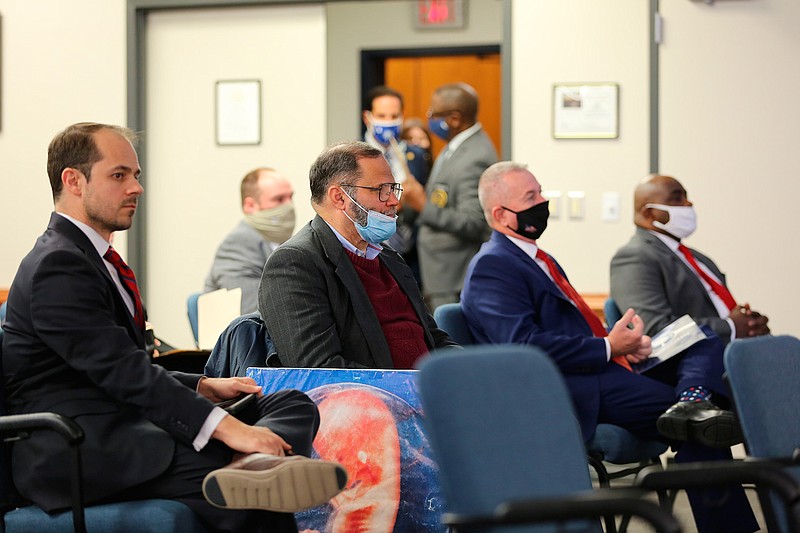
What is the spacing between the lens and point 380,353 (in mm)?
3375

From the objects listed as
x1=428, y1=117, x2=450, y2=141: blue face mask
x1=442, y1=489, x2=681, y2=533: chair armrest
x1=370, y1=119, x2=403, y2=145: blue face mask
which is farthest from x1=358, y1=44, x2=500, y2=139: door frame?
x1=442, y1=489, x2=681, y2=533: chair armrest

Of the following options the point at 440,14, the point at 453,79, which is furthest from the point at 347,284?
the point at 453,79

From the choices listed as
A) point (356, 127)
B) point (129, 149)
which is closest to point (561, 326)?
point (129, 149)

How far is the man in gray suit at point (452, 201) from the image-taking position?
6.18 m

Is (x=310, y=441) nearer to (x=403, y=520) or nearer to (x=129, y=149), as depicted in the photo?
(x=403, y=520)

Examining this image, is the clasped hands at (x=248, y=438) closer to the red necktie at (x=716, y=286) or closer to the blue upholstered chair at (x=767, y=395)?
the blue upholstered chair at (x=767, y=395)

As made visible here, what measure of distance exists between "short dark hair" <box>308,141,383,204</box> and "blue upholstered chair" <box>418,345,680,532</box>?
1.58m

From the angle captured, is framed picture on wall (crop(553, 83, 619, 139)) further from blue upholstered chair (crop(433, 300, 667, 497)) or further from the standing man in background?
blue upholstered chair (crop(433, 300, 667, 497))

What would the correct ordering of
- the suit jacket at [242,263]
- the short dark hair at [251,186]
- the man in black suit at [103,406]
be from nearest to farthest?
1. the man in black suit at [103,406]
2. the suit jacket at [242,263]
3. the short dark hair at [251,186]

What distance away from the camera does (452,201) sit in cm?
626

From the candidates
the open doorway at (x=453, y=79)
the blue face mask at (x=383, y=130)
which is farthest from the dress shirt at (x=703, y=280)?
the open doorway at (x=453, y=79)

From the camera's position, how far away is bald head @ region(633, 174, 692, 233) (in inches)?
201

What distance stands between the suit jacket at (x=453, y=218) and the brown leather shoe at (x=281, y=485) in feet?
12.5

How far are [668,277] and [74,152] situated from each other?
9.21 feet
